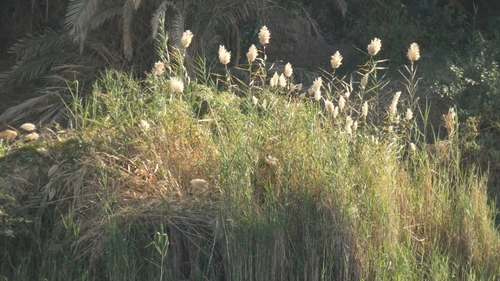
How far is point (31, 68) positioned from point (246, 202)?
449cm

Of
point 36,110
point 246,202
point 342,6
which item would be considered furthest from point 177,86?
point 342,6

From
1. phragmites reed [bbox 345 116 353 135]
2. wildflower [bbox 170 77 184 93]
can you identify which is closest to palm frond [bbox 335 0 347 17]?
phragmites reed [bbox 345 116 353 135]

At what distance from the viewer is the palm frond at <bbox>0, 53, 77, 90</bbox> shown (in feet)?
31.8

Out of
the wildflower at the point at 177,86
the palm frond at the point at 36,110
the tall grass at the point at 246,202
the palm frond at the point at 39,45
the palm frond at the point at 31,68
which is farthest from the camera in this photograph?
the palm frond at the point at 39,45

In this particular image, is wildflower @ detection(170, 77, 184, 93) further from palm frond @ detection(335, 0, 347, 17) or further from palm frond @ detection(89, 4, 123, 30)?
palm frond @ detection(335, 0, 347, 17)

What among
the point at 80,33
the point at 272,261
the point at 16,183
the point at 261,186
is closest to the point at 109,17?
the point at 80,33

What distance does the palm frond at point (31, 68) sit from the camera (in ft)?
31.8

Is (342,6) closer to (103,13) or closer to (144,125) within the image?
(103,13)

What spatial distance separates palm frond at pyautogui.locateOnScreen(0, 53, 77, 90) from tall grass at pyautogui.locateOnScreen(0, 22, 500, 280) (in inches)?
106

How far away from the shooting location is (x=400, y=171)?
22.1 feet

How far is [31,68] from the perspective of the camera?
9.71 metres

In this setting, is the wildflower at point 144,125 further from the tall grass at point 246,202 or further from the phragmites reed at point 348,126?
the phragmites reed at point 348,126

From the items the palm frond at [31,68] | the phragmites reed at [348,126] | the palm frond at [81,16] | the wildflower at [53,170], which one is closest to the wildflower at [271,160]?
the phragmites reed at [348,126]

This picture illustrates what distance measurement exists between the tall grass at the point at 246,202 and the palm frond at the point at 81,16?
Answer: 179cm
